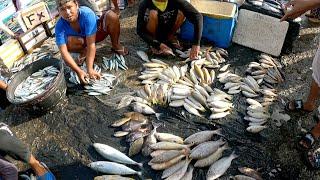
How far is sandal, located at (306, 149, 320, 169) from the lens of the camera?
335cm

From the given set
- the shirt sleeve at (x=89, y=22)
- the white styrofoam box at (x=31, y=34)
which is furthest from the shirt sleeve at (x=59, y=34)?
the white styrofoam box at (x=31, y=34)

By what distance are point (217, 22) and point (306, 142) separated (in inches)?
79.0

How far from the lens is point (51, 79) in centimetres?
416

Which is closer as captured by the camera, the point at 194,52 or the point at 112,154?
→ the point at 112,154

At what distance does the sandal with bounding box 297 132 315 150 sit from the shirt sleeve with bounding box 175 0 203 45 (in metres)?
1.88

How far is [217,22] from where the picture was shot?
15.3 ft

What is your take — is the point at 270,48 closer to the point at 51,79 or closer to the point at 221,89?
the point at 221,89

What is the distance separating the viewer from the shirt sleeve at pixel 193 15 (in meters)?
4.45

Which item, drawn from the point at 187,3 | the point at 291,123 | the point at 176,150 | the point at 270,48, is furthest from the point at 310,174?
the point at 187,3

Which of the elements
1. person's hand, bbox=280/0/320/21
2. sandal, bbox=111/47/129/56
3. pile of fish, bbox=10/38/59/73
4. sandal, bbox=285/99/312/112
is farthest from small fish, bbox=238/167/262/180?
pile of fish, bbox=10/38/59/73

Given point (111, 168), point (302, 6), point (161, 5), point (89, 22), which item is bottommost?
point (111, 168)

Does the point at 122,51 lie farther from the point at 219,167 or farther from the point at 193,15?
the point at 219,167

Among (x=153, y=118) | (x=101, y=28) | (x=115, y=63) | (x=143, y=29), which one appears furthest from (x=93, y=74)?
(x=153, y=118)

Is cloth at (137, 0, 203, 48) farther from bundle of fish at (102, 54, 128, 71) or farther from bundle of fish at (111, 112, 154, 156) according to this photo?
bundle of fish at (111, 112, 154, 156)
